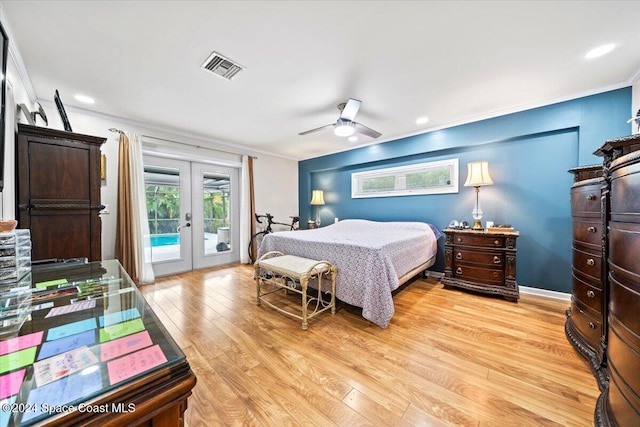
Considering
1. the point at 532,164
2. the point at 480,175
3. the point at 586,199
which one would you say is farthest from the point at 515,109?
the point at 586,199

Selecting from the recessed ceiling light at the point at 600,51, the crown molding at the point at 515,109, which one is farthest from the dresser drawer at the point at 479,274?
the recessed ceiling light at the point at 600,51

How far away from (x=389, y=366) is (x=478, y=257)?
212 centimetres

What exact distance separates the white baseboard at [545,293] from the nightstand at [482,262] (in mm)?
437

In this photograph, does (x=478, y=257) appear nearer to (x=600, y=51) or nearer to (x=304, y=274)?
(x=600, y=51)

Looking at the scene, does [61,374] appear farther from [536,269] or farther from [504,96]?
[536,269]

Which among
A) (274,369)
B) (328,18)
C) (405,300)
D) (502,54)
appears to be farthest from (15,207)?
(502,54)

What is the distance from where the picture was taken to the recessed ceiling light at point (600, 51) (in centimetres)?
197

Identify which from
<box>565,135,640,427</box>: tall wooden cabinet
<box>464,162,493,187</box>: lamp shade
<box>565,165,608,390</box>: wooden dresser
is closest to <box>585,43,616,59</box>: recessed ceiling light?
<box>565,165,608,390</box>: wooden dresser

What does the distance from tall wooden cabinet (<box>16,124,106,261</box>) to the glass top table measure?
5.17 feet

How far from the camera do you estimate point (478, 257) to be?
309 cm

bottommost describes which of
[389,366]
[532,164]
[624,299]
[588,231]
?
[389,366]

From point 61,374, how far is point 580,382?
8.39ft

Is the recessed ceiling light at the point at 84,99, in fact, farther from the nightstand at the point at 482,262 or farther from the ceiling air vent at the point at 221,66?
the nightstand at the point at 482,262

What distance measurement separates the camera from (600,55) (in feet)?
6.82
